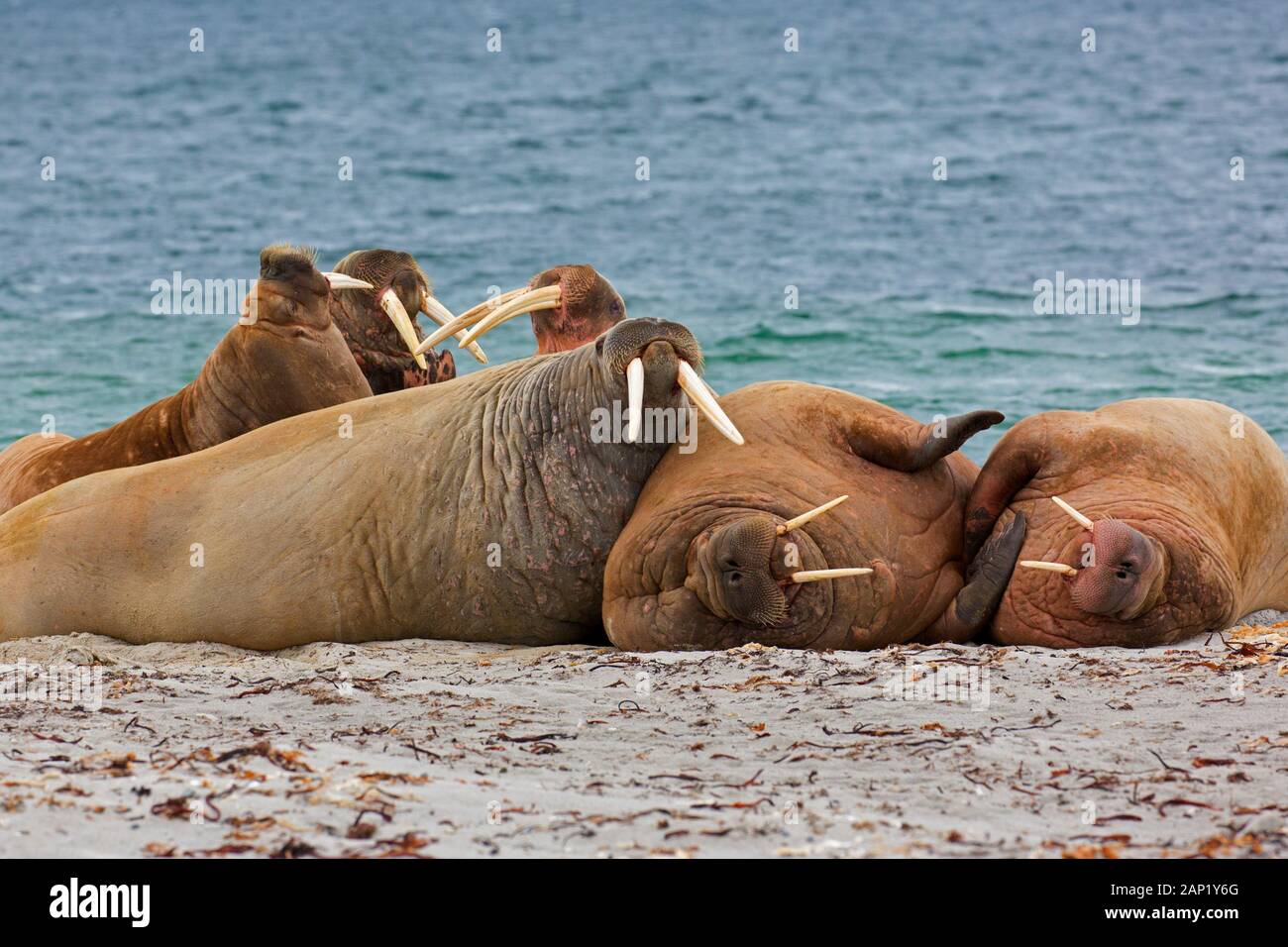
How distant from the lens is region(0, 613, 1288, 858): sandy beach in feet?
12.4

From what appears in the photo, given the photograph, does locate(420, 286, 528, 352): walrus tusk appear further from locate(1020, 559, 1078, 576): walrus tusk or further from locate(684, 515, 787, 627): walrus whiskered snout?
locate(1020, 559, 1078, 576): walrus tusk

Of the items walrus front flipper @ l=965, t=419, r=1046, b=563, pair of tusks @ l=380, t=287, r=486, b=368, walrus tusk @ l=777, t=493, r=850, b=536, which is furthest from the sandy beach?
pair of tusks @ l=380, t=287, r=486, b=368

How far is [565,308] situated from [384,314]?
1.14 m

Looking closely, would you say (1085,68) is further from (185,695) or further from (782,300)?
(185,695)

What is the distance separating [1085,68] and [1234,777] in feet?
131

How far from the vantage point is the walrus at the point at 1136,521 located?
18.9 ft

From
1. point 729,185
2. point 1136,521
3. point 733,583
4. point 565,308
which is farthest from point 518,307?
point 729,185

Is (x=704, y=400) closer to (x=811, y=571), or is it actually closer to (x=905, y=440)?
(x=811, y=571)

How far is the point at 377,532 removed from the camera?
248 inches

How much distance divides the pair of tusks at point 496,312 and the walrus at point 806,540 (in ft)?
3.41

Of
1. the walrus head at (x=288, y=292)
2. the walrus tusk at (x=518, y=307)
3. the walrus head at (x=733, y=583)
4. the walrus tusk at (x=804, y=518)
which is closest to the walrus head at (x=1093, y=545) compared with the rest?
the walrus head at (x=733, y=583)

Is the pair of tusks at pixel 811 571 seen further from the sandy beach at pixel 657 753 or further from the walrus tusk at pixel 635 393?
the walrus tusk at pixel 635 393

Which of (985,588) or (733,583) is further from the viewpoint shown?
(985,588)
